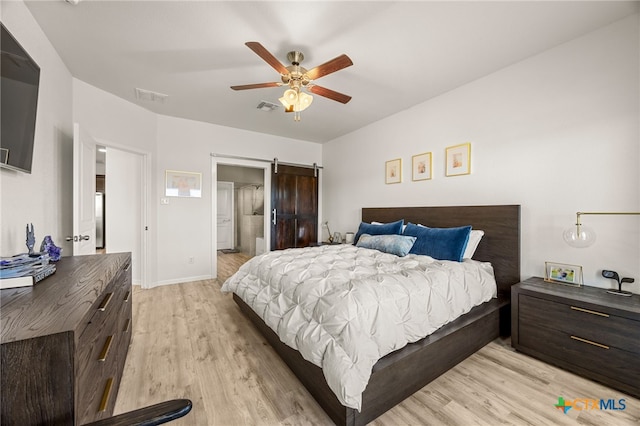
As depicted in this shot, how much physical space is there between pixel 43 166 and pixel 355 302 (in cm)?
259

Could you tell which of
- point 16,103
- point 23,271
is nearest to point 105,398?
point 23,271

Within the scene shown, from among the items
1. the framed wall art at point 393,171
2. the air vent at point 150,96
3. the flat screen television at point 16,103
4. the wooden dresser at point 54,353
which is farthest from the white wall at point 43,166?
the framed wall art at point 393,171

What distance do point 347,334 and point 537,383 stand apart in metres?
1.51

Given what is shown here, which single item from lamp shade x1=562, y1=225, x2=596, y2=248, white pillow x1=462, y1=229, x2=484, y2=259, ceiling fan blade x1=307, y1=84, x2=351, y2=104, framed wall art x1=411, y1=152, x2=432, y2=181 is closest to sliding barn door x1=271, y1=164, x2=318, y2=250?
framed wall art x1=411, y1=152, x2=432, y2=181

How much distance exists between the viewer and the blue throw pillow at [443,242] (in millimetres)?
2527

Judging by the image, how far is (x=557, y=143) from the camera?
227 cm

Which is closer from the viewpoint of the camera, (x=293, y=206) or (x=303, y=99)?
(x=303, y=99)

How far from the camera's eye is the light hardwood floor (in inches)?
58.1

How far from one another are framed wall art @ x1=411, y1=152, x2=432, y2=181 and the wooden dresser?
3.31 metres

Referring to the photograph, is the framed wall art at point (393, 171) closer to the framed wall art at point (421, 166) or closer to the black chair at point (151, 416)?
the framed wall art at point (421, 166)

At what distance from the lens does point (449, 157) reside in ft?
10.1

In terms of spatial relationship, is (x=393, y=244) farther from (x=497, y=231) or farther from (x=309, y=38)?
(x=309, y=38)

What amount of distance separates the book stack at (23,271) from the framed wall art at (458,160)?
353cm

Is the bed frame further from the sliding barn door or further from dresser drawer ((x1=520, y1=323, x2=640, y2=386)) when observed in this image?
the sliding barn door
